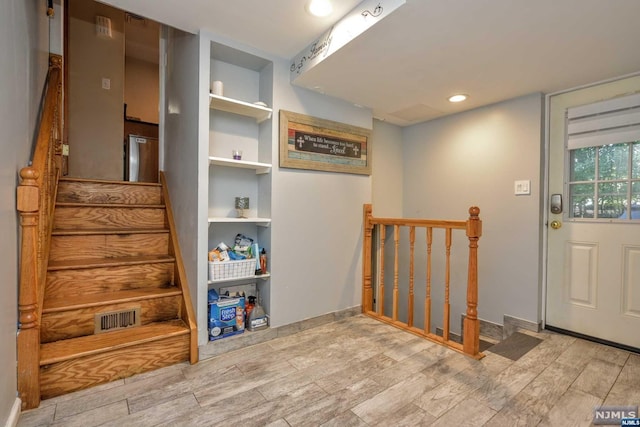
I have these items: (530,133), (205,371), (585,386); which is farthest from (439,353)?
(530,133)

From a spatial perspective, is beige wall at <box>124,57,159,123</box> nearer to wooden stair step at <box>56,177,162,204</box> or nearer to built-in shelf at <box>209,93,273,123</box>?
wooden stair step at <box>56,177,162,204</box>

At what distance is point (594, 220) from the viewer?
2332mm

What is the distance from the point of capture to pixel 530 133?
2.56 meters

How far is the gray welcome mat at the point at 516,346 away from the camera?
6.94ft

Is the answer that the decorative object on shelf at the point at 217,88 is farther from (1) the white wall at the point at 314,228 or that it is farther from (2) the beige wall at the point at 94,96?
(2) the beige wall at the point at 94,96

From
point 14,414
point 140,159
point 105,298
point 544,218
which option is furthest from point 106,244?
point 544,218

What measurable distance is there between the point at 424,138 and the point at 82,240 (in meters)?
3.27

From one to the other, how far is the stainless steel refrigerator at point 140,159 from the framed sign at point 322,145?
281cm

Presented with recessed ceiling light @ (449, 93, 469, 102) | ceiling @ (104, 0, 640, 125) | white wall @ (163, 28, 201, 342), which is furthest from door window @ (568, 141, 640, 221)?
white wall @ (163, 28, 201, 342)

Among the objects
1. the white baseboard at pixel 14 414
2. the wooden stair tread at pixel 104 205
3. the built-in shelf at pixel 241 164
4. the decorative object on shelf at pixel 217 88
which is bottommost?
the white baseboard at pixel 14 414

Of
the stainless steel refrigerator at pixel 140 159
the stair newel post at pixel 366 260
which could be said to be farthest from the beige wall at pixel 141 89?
the stair newel post at pixel 366 260

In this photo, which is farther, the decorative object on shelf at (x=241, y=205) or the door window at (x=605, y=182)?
the decorative object on shelf at (x=241, y=205)

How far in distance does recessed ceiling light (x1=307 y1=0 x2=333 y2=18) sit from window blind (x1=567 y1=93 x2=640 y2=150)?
212 cm

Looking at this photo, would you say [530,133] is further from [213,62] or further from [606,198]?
[213,62]
